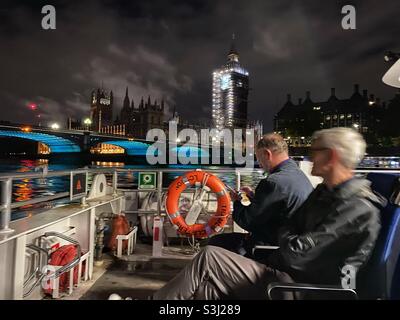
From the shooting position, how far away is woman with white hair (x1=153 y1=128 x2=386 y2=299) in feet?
4.61

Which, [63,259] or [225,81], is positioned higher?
[225,81]

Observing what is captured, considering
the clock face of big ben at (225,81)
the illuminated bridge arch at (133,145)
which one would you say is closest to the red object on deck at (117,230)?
the illuminated bridge arch at (133,145)

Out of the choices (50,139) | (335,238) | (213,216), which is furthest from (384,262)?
(50,139)

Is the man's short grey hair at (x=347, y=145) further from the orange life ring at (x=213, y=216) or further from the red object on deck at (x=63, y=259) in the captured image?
the red object on deck at (x=63, y=259)

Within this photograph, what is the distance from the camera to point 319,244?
1.44 meters

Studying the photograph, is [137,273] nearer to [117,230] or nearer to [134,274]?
[134,274]

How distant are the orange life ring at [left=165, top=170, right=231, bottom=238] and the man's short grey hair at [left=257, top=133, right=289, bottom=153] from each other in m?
1.34

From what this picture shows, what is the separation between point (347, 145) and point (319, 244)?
1.66 ft

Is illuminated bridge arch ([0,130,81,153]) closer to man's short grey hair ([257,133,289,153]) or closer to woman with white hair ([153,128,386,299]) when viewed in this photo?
man's short grey hair ([257,133,289,153])

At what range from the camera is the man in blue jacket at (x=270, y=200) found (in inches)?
76.6

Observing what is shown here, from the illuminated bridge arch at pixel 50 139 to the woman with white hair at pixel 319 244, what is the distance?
3449 centimetres

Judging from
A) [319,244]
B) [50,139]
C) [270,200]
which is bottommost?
[319,244]
